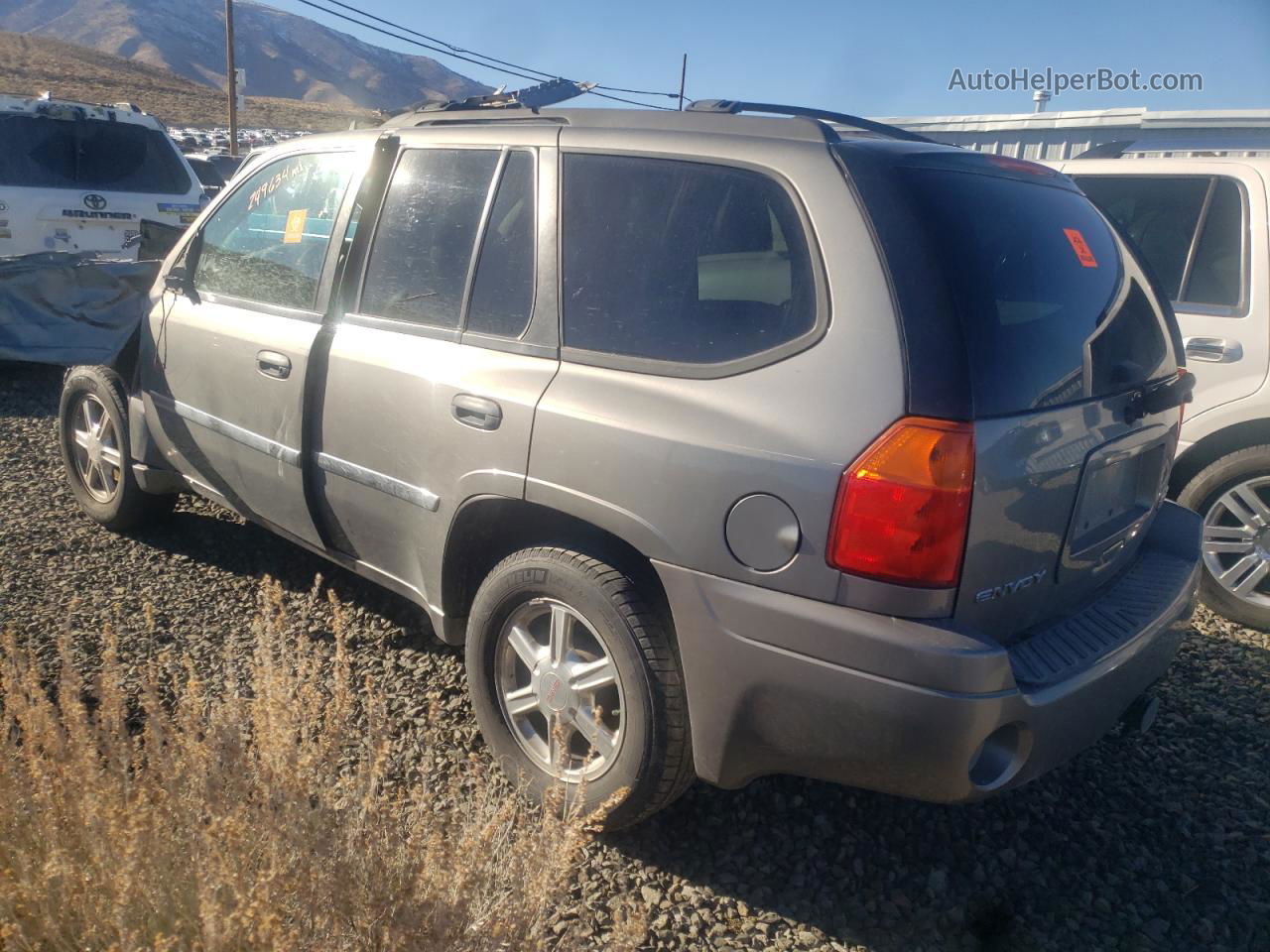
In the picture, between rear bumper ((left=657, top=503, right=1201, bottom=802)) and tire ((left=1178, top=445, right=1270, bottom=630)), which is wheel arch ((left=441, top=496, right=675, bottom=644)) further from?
tire ((left=1178, top=445, right=1270, bottom=630))

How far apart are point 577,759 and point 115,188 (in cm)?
791

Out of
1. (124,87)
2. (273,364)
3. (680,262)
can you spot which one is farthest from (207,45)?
(680,262)

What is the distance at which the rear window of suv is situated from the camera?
215cm

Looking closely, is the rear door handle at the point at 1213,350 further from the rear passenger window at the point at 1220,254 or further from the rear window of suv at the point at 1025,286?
the rear window of suv at the point at 1025,286

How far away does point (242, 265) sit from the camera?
3.89 metres

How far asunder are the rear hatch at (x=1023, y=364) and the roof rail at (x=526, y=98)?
1.46 m

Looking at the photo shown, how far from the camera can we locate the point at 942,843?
2.81 meters

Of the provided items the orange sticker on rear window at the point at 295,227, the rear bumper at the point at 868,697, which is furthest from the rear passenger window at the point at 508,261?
the orange sticker on rear window at the point at 295,227

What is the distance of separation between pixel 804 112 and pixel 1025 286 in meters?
0.99

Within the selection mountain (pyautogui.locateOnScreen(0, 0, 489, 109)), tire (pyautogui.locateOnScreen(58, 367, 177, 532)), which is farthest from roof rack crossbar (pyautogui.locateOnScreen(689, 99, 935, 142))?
mountain (pyautogui.locateOnScreen(0, 0, 489, 109))

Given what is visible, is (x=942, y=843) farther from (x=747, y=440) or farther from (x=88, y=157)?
(x=88, y=157)

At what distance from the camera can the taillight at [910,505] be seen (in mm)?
2041

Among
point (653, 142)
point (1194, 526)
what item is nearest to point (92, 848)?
point (653, 142)

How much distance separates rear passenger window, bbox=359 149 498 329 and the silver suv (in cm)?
1
